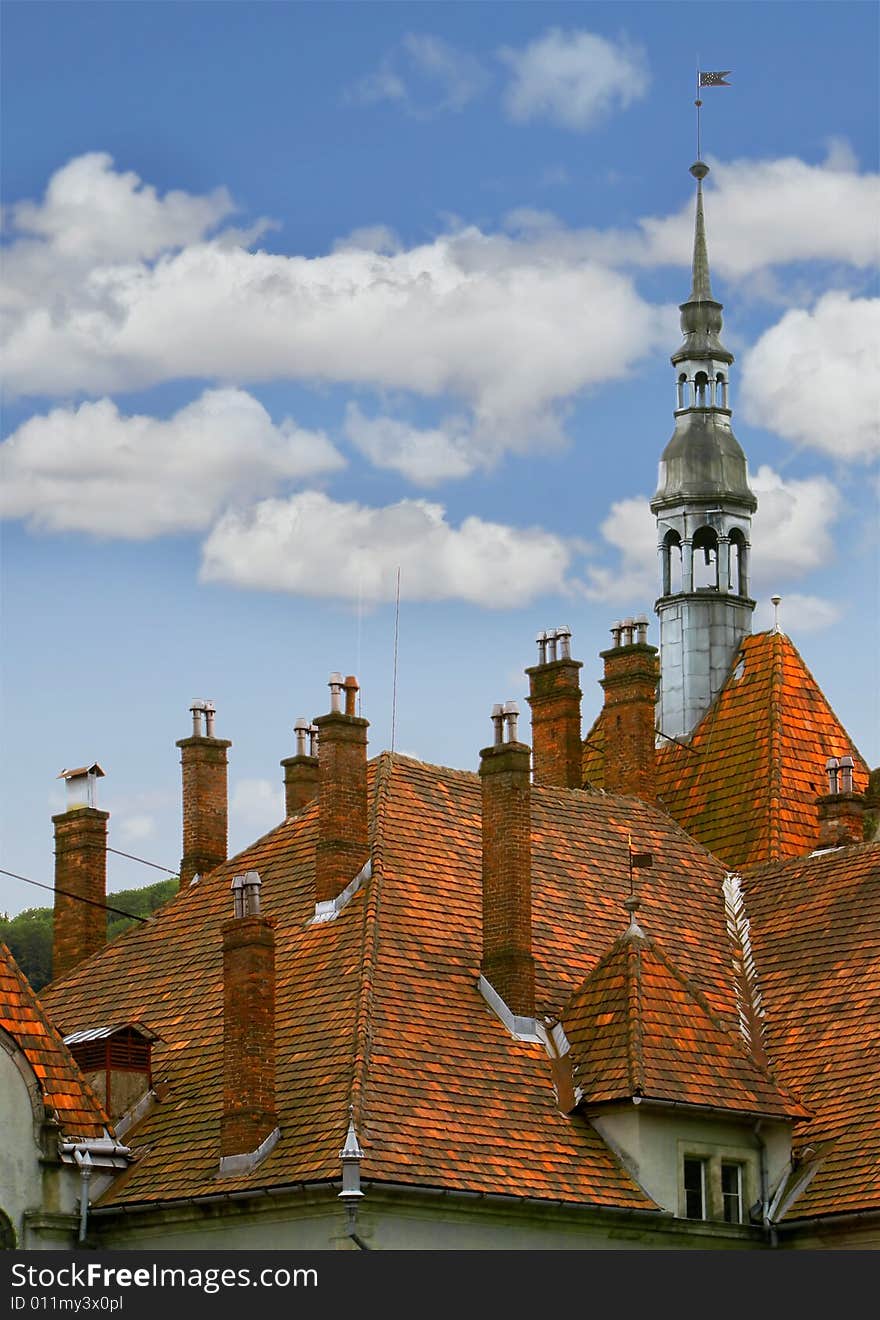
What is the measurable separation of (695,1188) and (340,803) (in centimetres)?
843

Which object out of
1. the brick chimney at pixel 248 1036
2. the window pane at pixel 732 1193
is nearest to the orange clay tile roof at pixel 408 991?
the brick chimney at pixel 248 1036

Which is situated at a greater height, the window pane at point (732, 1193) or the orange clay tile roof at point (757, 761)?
the orange clay tile roof at point (757, 761)

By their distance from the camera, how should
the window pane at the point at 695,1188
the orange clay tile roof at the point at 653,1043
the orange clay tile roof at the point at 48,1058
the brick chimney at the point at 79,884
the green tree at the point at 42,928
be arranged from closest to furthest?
the orange clay tile roof at the point at 48,1058 → the orange clay tile roof at the point at 653,1043 → the window pane at the point at 695,1188 → the brick chimney at the point at 79,884 → the green tree at the point at 42,928

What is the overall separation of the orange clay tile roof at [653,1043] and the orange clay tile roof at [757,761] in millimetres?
9609

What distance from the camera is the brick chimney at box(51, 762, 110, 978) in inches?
2053

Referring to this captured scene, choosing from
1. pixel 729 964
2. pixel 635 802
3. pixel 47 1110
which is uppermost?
pixel 635 802

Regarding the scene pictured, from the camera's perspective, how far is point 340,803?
45.5 meters

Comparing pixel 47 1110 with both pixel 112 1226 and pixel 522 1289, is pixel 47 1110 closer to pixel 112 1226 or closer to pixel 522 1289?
pixel 112 1226

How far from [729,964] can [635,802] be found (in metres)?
5.30

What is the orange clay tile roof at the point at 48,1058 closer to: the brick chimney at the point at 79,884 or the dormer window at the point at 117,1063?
the dormer window at the point at 117,1063

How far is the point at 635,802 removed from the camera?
53.8m

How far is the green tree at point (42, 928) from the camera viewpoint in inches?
3551

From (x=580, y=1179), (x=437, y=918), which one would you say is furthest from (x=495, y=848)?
(x=580, y=1179)

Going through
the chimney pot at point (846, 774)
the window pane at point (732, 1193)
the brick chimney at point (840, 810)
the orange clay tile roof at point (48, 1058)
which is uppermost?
the chimney pot at point (846, 774)
